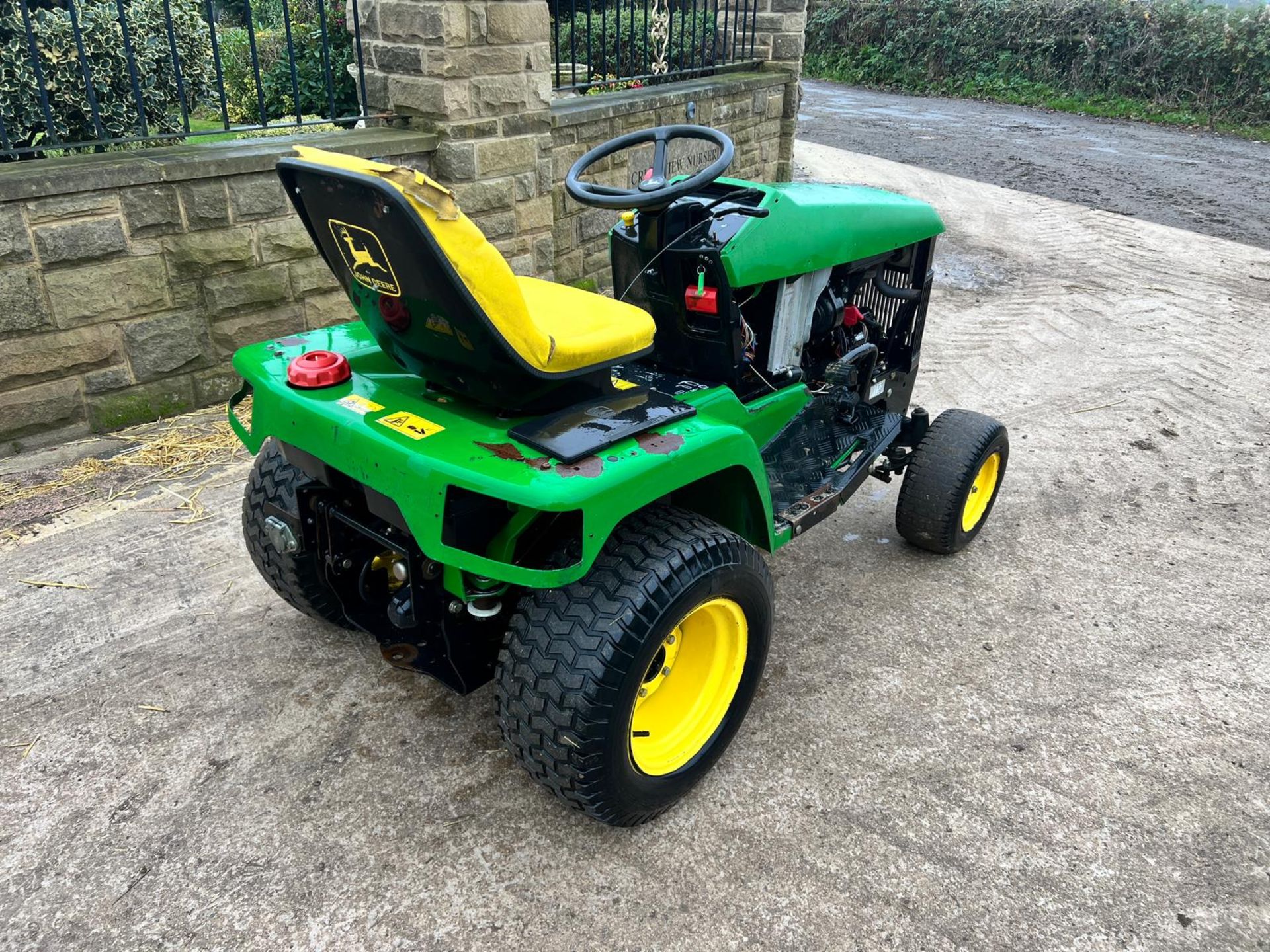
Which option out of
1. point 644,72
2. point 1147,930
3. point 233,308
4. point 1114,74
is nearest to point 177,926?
point 1147,930

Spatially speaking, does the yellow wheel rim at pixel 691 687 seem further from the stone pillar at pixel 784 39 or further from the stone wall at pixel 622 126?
the stone pillar at pixel 784 39

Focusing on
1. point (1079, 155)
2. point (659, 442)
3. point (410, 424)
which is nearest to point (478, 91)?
point (410, 424)

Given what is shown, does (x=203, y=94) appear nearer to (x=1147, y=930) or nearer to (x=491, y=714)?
(x=491, y=714)

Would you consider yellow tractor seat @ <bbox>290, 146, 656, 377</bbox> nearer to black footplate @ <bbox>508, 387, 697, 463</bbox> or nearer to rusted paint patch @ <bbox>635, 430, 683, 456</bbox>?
black footplate @ <bbox>508, 387, 697, 463</bbox>

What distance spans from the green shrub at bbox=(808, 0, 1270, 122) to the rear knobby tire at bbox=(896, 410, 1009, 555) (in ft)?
50.1

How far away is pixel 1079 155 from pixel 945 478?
10.6m

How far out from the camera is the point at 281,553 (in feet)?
8.16

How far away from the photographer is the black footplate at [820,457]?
2.84 m

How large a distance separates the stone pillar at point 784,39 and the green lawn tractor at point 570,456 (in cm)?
497

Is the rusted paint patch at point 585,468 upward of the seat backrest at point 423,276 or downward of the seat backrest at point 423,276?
downward

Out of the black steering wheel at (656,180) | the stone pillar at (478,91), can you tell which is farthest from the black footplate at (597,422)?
the stone pillar at (478,91)

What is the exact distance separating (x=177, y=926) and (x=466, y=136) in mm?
3720

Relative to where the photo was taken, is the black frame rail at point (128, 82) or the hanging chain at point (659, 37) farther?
the hanging chain at point (659, 37)

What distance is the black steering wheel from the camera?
8.41 feet
